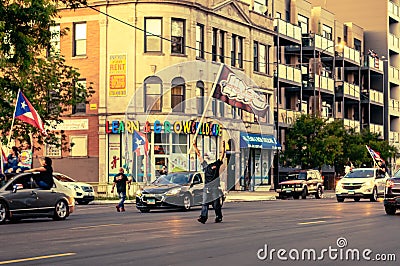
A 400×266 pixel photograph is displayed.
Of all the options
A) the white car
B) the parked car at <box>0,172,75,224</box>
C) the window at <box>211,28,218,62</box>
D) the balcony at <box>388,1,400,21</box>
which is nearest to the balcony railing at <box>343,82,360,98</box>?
the balcony at <box>388,1,400,21</box>

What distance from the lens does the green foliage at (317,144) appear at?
61.0m

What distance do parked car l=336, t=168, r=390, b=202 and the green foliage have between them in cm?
1953

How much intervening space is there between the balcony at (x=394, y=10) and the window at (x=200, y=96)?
37.8 meters

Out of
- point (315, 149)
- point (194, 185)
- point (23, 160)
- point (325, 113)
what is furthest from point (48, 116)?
point (325, 113)

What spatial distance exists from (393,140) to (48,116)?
52.5 m

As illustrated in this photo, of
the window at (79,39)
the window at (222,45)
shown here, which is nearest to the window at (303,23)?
the window at (222,45)

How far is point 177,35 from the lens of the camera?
174 ft

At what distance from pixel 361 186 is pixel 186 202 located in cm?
1212

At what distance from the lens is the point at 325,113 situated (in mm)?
74438

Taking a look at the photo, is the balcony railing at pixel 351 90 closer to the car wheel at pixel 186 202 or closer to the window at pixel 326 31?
the window at pixel 326 31

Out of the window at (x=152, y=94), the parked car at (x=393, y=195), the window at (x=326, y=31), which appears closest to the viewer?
the parked car at (x=393, y=195)

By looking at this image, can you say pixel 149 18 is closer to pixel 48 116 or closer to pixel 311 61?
pixel 48 116

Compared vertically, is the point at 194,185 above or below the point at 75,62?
below

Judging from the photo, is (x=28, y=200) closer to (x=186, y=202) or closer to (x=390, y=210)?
(x=186, y=202)
